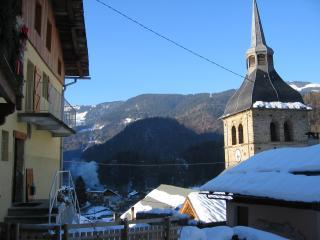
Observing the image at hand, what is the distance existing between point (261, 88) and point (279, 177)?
2843 cm

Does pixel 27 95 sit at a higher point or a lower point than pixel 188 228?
higher

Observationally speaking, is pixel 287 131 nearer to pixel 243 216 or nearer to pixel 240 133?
pixel 240 133

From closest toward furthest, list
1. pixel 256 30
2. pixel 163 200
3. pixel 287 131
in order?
pixel 287 131
pixel 256 30
pixel 163 200

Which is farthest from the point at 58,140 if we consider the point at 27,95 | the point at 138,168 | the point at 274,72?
the point at 138,168

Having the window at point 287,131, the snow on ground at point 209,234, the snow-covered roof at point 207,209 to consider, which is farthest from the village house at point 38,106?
the window at point 287,131

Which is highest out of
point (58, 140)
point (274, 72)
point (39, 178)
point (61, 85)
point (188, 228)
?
point (274, 72)

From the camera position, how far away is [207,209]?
32.9m

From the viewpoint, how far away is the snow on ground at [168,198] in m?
50.9

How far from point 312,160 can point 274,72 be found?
2977 centimetres

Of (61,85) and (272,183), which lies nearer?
(272,183)

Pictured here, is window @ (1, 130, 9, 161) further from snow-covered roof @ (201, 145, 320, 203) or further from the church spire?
the church spire

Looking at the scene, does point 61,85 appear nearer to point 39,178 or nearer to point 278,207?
point 39,178

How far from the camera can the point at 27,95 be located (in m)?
14.3

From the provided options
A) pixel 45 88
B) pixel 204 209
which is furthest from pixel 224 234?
pixel 204 209
